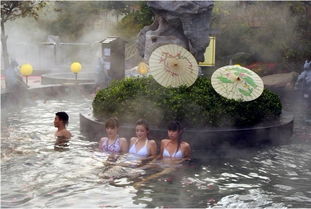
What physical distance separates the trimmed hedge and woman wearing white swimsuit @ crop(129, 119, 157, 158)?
0.91 metres

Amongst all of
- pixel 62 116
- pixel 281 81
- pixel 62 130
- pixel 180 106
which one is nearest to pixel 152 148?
pixel 180 106

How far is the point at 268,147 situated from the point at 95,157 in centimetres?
350

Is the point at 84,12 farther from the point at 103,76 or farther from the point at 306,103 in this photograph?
the point at 306,103

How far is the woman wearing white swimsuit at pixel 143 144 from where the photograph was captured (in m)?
8.62

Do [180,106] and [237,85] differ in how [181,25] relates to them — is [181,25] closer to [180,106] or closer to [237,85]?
[237,85]

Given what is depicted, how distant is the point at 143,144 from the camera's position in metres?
8.70

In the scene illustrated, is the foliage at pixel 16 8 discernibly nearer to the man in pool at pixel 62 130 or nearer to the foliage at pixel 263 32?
the man in pool at pixel 62 130

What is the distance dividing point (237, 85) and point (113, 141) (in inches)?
112

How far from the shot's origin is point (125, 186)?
726cm

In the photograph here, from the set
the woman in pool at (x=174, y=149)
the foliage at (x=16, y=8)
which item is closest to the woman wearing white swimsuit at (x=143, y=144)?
the woman in pool at (x=174, y=149)

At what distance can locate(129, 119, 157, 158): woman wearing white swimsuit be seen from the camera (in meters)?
8.62

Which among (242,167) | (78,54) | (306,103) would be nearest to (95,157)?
(242,167)

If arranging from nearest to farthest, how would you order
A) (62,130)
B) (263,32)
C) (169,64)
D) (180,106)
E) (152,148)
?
(152,148)
(180,106)
(169,64)
(62,130)
(263,32)

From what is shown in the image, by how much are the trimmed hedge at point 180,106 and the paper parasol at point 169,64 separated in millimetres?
239
